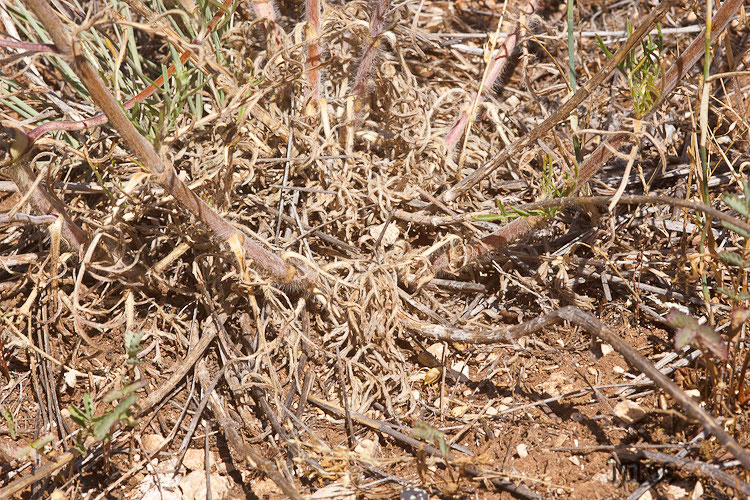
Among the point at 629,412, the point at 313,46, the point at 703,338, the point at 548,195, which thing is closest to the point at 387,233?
the point at 548,195

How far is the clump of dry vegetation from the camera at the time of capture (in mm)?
1544

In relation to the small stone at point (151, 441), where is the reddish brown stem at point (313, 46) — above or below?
above

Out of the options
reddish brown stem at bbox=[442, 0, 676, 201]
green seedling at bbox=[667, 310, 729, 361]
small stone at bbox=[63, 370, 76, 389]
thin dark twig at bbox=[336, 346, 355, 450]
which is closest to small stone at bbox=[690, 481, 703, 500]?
green seedling at bbox=[667, 310, 729, 361]

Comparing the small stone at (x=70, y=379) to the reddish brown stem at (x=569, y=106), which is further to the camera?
the small stone at (x=70, y=379)

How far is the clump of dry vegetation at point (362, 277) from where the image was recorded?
154cm

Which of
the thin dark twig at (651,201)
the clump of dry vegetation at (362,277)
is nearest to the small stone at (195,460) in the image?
the clump of dry vegetation at (362,277)

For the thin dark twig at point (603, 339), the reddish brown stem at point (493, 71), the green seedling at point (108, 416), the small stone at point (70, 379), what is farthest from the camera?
the reddish brown stem at point (493, 71)

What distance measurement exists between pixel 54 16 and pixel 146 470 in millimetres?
1144

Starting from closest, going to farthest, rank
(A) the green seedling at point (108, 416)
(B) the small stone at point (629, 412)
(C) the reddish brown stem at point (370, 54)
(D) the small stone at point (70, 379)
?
(A) the green seedling at point (108, 416) → (B) the small stone at point (629, 412) → (D) the small stone at point (70, 379) → (C) the reddish brown stem at point (370, 54)

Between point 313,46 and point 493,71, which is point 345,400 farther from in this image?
point 493,71

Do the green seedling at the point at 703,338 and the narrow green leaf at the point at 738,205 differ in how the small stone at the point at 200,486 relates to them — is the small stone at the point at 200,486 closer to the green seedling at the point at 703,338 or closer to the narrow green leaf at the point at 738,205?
the green seedling at the point at 703,338

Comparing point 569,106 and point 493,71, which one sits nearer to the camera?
point 569,106

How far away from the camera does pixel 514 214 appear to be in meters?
1.74

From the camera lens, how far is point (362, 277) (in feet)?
6.06
